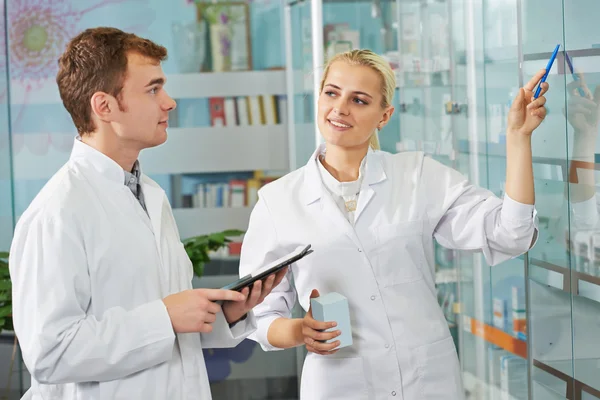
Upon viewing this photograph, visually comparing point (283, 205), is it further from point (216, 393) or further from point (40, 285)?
point (216, 393)

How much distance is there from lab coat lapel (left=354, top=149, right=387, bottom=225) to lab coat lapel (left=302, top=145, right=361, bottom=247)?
39 millimetres

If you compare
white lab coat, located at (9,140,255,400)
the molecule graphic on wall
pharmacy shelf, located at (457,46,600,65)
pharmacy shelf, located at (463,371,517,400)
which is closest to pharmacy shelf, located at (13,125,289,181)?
the molecule graphic on wall

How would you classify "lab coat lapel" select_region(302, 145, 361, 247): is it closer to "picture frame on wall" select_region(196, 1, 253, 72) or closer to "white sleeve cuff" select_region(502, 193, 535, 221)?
"white sleeve cuff" select_region(502, 193, 535, 221)

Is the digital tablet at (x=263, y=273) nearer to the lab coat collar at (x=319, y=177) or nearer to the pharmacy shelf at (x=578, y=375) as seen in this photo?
the lab coat collar at (x=319, y=177)

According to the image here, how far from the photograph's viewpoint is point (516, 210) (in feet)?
6.37

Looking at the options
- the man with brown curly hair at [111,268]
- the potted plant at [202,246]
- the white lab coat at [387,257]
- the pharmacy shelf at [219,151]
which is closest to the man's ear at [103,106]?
the man with brown curly hair at [111,268]

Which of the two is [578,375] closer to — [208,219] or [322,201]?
[322,201]

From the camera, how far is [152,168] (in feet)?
18.1

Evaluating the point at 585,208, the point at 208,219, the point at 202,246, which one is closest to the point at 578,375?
the point at 585,208

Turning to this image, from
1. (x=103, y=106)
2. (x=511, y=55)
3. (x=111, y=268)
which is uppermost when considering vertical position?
(x=511, y=55)

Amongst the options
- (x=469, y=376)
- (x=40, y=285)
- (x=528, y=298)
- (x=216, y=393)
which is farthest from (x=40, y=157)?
(x=40, y=285)

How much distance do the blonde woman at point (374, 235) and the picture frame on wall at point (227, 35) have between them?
3.48m

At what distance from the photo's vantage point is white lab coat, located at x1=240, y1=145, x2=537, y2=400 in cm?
202

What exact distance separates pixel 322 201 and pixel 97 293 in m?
0.70
